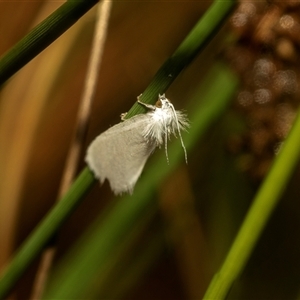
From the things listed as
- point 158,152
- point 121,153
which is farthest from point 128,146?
point 158,152

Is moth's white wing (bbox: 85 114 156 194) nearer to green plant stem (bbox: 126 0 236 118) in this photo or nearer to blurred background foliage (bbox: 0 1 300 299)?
green plant stem (bbox: 126 0 236 118)

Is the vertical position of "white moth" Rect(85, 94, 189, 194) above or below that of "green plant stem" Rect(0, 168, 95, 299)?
above

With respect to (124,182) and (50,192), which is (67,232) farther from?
(124,182)

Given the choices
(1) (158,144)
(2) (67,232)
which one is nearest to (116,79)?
(2) (67,232)

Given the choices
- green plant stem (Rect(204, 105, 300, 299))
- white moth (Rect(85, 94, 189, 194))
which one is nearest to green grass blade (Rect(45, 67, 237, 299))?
white moth (Rect(85, 94, 189, 194))

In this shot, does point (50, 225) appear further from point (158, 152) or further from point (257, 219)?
point (158, 152)
